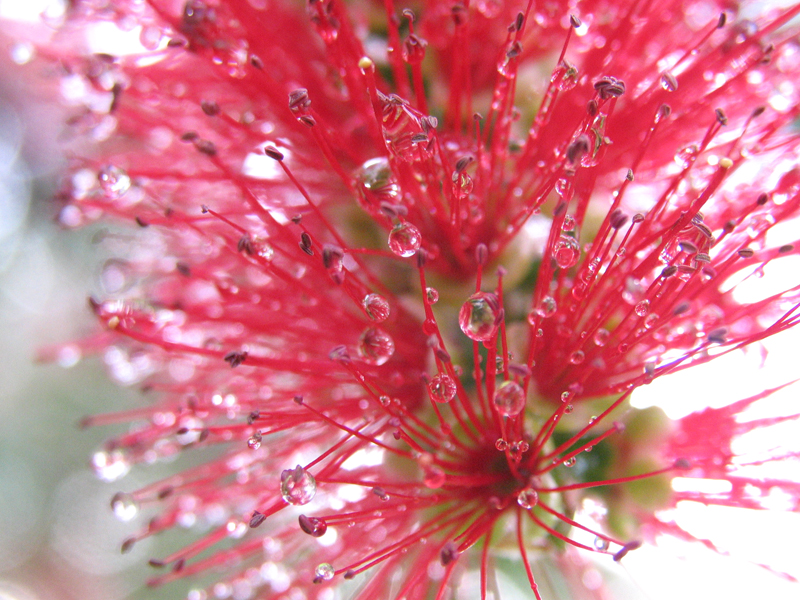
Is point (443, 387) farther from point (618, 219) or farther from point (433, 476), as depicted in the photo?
point (618, 219)

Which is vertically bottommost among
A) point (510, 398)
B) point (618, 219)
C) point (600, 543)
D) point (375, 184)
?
point (600, 543)

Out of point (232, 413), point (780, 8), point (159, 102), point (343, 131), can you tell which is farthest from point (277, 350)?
point (780, 8)

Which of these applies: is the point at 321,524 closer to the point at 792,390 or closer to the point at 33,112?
the point at 792,390

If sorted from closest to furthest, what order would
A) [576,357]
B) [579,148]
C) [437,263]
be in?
[579,148], [576,357], [437,263]

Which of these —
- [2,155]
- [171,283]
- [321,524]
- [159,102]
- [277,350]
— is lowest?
[321,524]

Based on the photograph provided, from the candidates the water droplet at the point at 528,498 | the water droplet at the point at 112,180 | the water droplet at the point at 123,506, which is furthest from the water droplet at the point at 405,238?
the water droplet at the point at 123,506

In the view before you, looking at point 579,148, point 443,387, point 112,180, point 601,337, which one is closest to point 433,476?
point 443,387

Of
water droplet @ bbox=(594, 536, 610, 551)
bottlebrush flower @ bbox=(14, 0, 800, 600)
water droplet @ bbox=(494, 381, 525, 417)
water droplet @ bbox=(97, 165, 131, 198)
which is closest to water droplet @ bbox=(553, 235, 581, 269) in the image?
bottlebrush flower @ bbox=(14, 0, 800, 600)
